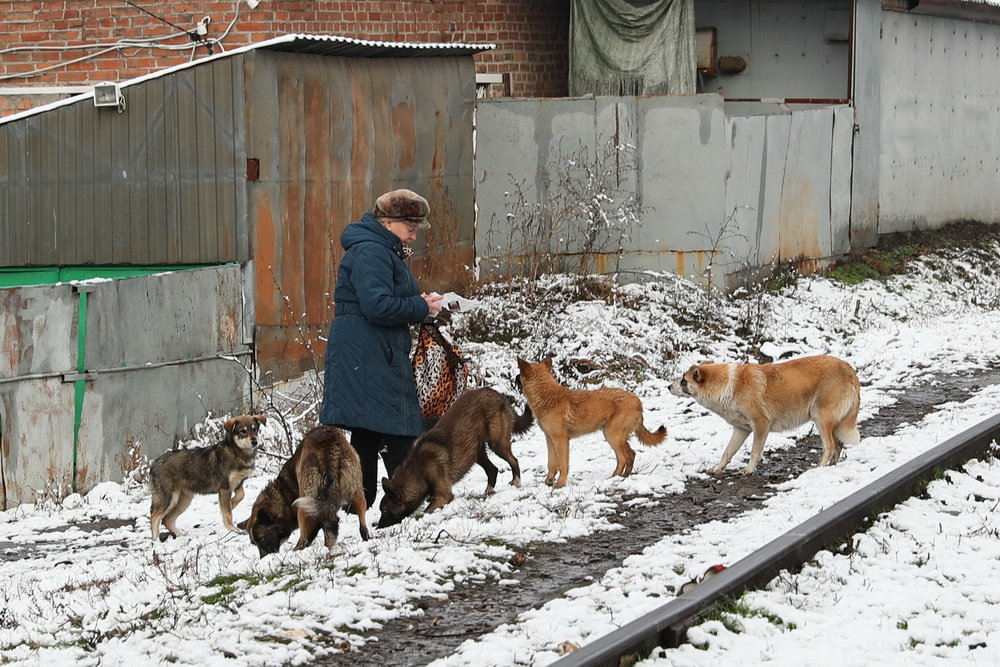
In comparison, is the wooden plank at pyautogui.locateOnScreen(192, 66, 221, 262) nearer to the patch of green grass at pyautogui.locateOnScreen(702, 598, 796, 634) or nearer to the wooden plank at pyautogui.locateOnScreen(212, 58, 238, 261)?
the wooden plank at pyautogui.locateOnScreen(212, 58, 238, 261)

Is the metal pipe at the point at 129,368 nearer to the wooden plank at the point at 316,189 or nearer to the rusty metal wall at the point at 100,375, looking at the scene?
the rusty metal wall at the point at 100,375

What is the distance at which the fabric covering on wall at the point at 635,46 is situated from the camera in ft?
62.2

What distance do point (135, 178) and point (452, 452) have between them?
6.46m

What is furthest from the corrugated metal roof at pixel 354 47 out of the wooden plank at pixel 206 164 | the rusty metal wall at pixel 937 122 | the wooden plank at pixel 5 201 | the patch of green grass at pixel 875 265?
the rusty metal wall at pixel 937 122

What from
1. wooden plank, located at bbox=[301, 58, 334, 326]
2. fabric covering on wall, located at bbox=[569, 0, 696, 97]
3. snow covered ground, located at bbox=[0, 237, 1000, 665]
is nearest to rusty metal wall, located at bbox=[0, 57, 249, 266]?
wooden plank, located at bbox=[301, 58, 334, 326]

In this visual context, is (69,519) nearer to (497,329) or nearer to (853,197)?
(497,329)

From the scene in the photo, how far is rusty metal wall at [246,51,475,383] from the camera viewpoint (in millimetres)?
13508

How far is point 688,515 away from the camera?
828 cm

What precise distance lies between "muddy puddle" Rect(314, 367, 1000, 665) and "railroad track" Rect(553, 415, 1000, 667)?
1.30 feet

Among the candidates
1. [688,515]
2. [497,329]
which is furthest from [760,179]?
[688,515]

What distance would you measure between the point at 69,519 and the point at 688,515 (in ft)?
16.5

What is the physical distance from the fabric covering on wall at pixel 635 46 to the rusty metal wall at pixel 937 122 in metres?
3.63

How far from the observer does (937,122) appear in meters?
22.6

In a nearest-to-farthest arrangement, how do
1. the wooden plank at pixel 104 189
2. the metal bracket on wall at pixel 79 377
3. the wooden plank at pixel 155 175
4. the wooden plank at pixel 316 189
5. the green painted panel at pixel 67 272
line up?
the metal bracket on wall at pixel 79 377, the wooden plank at pixel 155 175, the wooden plank at pixel 104 189, the wooden plank at pixel 316 189, the green painted panel at pixel 67 272
